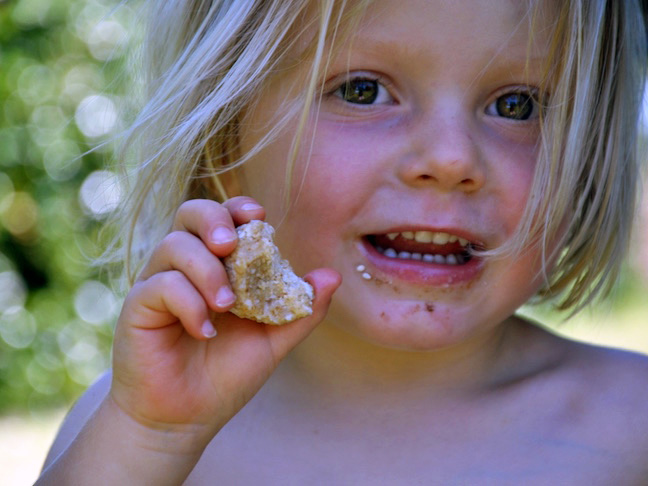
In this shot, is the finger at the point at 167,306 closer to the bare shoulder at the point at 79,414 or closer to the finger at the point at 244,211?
the finger at the point at 244,211

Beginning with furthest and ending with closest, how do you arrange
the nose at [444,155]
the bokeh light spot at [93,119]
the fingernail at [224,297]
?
the bokeh light spot at [93,119], the nose at [444,155], the fingernail at [224,297]

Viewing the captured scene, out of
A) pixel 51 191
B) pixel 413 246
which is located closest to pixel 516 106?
pixel 413 246

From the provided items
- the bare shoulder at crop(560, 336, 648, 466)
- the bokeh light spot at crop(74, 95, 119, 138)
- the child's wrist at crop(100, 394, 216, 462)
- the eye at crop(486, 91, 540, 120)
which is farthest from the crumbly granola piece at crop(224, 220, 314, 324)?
the bokeh light spot at crop(74, 95, 119, 138)

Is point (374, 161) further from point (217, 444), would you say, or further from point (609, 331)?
point (609, 331)

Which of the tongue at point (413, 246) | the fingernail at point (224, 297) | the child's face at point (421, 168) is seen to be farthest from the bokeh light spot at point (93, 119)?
the fingernail at point (224, 297)

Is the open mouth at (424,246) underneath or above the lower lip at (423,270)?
above

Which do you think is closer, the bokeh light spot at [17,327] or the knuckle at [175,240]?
the knuckle at [175,240]
